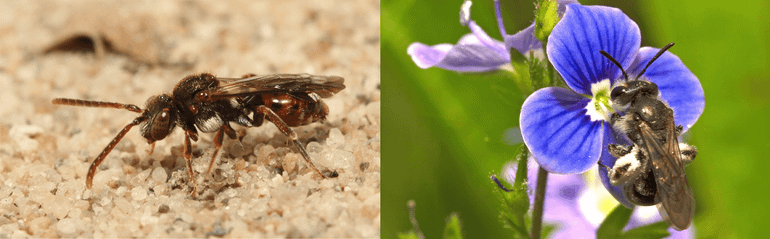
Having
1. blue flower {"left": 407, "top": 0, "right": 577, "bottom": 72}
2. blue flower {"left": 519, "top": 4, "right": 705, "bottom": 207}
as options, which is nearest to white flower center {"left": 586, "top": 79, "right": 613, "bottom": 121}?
blue flower {"left": 519, "top": 4, "right": 705, "bottom": 207}

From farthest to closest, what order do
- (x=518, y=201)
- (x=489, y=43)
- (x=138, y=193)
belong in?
(x=138, y=193) < (x=489, y=43) < (x=518, y=201)

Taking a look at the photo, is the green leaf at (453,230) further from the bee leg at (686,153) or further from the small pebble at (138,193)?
the small pebble at (138,193)

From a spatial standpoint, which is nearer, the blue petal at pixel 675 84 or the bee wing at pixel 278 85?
the blue petal at pixel 675 84

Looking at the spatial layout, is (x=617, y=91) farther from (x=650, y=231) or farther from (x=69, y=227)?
(x=69, y=227)

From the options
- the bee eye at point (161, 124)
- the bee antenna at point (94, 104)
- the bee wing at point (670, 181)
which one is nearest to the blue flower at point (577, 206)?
A: the bee wing at point (670, 181)

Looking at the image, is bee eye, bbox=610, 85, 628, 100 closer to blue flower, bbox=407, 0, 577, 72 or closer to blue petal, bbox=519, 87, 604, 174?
blue petal, bbox=519, 87, 604, 174

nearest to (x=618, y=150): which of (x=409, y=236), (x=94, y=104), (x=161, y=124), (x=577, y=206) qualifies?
(x=409, y=236)

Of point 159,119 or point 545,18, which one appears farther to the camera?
point 159,119

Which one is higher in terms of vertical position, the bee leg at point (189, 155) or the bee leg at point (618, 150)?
the bee leg at point (189, 155)
